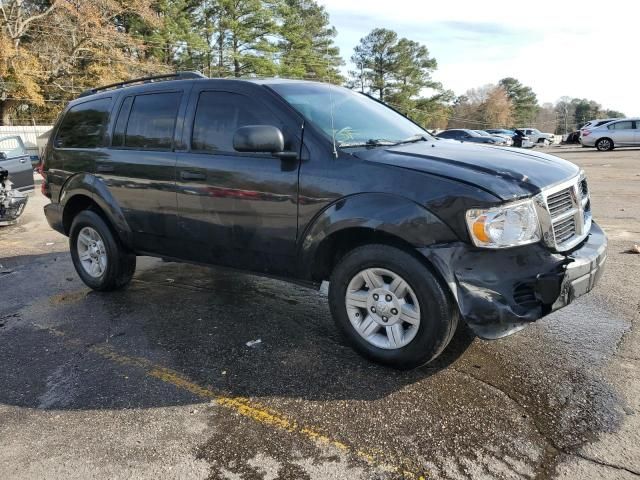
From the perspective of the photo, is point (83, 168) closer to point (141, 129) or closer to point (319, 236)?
point (141, 129)

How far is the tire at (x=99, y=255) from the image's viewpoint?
5.07 m

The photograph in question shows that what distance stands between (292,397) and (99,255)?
120 inches

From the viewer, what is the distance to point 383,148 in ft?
12.0

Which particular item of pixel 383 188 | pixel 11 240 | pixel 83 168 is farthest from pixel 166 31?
pixel 383 188

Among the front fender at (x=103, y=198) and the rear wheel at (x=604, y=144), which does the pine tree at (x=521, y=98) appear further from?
the front fender at (x=103, y=198)

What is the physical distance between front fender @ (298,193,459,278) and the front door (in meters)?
0.25

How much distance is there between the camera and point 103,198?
4.95 metres

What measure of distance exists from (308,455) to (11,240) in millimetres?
7467

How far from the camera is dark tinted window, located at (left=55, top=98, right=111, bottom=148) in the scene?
5.07 m

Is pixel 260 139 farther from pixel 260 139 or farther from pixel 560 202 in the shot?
pixel 560 202

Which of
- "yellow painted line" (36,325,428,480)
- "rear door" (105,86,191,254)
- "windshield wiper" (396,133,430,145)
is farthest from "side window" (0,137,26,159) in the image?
"windshield wiper" (396,133,430,145)

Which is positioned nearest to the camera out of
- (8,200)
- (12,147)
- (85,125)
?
(85,125)

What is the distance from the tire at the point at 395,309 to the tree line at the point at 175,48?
3132 centimetres

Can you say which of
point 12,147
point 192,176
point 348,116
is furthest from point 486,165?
point 12,147
